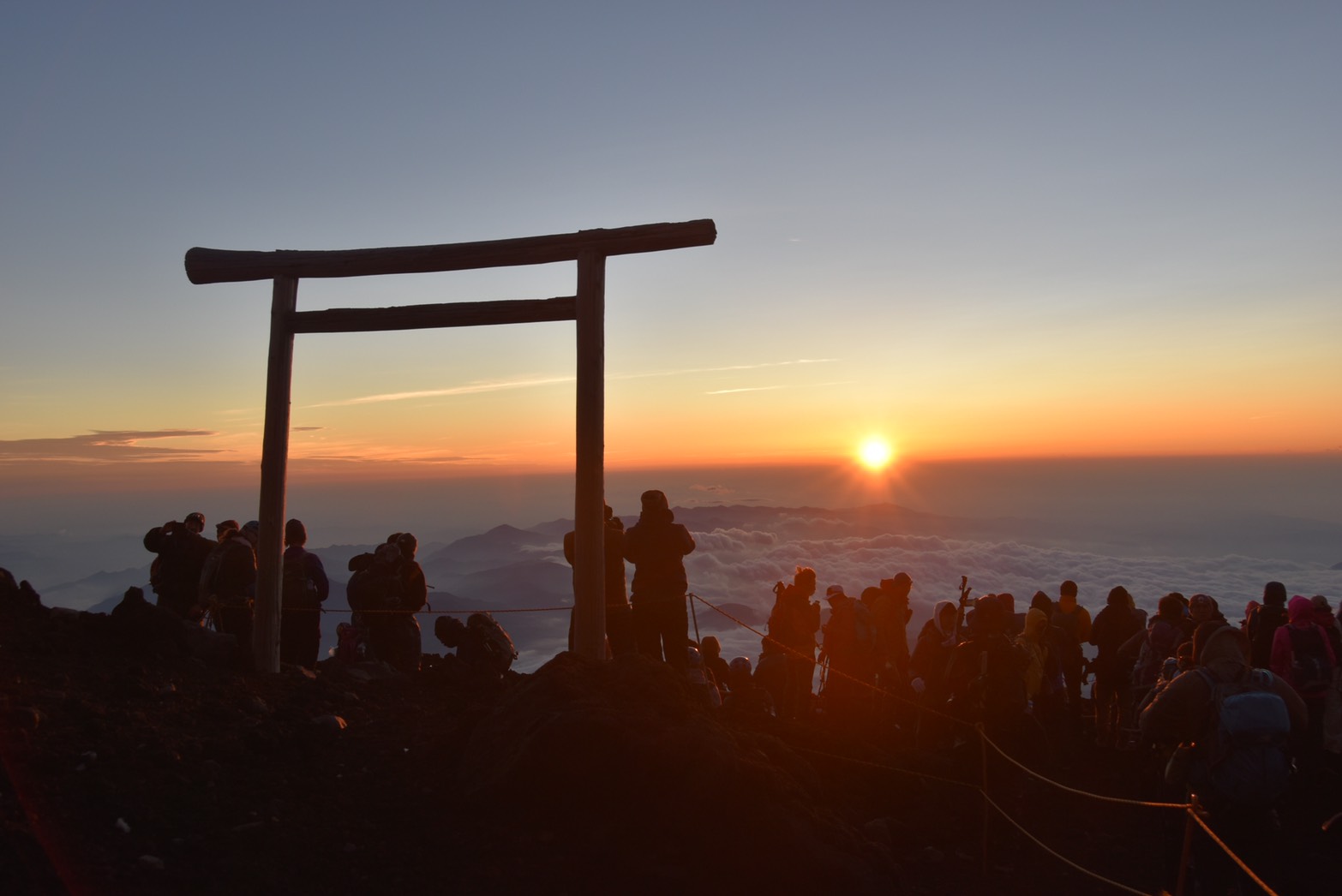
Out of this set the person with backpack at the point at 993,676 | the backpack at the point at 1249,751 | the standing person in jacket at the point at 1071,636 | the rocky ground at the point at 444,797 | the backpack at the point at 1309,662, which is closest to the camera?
the rocky ground at the point at 444,797

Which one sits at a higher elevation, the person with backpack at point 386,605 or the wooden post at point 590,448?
the wooden post at point 590,448

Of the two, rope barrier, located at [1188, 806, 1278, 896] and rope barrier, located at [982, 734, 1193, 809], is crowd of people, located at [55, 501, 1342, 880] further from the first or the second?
rope barrier, located at [1188, 806, 1278, 896]

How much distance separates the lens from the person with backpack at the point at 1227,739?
534 cm

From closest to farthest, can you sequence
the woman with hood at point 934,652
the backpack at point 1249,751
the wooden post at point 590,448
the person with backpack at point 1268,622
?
1. the backpack at point 1249,751
2. the wooden post at point 590,448
3. the person with backpack at point 1268,622
4. the woman with hood at point 934,652

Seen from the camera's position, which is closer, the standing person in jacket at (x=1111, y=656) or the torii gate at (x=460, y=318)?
the torii gate at (x=460, y=318)

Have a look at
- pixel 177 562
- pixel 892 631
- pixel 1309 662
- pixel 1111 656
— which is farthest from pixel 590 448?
pixel 1309 662

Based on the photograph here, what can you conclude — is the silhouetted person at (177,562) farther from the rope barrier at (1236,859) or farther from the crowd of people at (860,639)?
the rope barrier at (1236,859)

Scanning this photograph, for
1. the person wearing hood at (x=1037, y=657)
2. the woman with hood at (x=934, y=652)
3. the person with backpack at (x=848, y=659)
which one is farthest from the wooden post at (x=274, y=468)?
the person wearing hood at (x=1037, y=657)

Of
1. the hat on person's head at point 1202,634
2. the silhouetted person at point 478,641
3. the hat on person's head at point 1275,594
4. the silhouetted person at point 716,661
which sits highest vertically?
the hat on person's head at point 1202,634

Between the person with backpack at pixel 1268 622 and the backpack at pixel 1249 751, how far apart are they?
13.7 ft

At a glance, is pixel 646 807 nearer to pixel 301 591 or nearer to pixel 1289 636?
pixel 301 591

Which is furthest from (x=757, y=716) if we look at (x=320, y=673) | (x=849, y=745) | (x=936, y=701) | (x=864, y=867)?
(x=320, y=673)

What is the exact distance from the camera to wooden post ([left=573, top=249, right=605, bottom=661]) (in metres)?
7.82

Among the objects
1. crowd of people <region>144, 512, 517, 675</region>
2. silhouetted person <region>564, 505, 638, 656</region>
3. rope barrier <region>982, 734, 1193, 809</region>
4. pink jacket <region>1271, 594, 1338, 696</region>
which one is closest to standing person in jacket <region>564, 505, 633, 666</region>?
silhouetted person <region>564, 505, 638, 656</region>
